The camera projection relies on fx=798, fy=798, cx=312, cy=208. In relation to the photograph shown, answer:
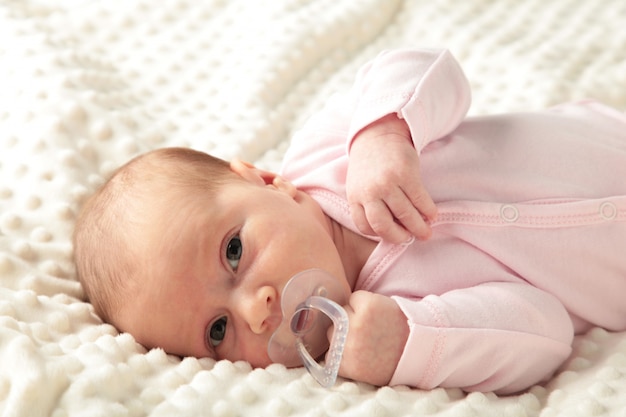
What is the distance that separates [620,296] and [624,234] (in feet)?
0.29

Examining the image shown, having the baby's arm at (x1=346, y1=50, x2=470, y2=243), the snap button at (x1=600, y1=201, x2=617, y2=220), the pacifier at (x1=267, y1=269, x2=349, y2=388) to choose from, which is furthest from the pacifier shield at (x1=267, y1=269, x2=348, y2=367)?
the snap button at (x1=600, y1=201, x2=617, y2=220)

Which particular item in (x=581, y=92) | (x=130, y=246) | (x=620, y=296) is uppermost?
(x=130, y=246)

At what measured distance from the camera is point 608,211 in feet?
3.56

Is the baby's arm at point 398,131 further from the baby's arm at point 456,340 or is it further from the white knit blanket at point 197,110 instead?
the white knit blanket at point 197,110

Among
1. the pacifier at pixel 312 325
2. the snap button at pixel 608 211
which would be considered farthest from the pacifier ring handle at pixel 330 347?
the snap button at pixel 608 211

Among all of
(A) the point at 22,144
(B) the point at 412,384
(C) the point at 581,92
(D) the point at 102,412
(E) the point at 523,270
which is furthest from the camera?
(C) the point at 581,92

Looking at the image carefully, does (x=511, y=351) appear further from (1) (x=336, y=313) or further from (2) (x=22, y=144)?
(2) (x=22, y=144)

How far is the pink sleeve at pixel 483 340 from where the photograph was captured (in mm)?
926

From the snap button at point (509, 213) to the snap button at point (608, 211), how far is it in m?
0.12

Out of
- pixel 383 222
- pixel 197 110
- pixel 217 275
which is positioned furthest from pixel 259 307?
pixel 197 110

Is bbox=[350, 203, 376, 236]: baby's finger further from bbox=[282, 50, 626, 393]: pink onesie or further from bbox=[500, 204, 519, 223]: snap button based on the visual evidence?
bbox=[500, 204, 519, 223]: snap button

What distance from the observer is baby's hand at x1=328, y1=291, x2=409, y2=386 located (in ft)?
3.02

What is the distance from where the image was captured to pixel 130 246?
0.99 meters

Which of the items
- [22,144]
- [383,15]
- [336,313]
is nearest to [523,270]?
[336,313]
